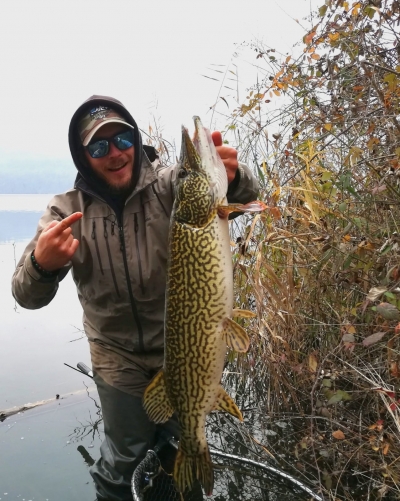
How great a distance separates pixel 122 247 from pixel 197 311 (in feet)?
2.62

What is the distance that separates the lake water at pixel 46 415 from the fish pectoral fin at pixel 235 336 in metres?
1.68

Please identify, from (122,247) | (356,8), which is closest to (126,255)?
(122,247)

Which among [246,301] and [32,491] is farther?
[246,301]

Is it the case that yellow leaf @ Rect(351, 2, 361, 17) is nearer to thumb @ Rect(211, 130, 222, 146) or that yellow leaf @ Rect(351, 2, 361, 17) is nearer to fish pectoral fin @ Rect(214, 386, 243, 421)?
thumb @ Rect(211, 130, 222, 146)

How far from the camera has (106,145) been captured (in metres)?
2.62

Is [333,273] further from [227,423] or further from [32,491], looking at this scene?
[32,491]

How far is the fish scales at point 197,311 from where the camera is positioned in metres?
1.93

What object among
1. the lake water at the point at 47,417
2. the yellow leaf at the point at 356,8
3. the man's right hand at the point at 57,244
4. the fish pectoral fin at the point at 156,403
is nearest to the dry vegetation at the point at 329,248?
the yellow leaf at the point at 356,8

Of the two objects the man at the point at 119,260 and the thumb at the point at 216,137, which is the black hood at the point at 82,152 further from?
the thumb at the point at 216,137

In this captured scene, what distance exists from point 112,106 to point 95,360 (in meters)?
1.46

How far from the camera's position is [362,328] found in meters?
2.90

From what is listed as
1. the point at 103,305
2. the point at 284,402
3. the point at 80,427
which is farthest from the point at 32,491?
the point at 284,402

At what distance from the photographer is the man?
2.62m

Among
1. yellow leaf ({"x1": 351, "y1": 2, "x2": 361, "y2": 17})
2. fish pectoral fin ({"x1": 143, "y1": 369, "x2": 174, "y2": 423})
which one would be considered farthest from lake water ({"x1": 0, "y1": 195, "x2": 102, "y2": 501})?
yellow leaf ({"x1": 351, "y1": 2, "x2": 361, "y2": 17})
